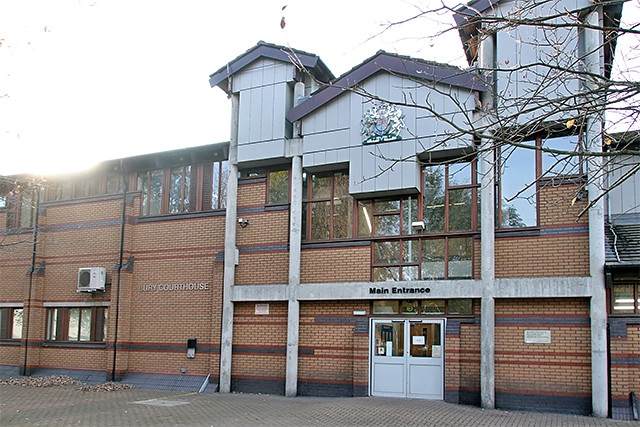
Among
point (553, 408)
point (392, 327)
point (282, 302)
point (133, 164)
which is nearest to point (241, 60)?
point (133, 164)

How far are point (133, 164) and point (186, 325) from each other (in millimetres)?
5221

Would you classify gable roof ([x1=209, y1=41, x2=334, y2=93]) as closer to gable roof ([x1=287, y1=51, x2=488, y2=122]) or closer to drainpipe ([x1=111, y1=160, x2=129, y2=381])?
gable roof ([x1=287, y1=51, x2=488, y2=122])

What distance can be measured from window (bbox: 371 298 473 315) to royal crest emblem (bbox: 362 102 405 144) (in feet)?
12.4

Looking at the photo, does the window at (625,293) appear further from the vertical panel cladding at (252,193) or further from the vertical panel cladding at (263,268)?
the vertical panel cladding at (252,193)

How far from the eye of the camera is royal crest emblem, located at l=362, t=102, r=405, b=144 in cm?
1452

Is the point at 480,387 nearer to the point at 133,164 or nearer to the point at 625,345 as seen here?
the point at 625,345

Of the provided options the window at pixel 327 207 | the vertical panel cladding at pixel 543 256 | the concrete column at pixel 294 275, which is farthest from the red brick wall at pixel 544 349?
the concrete column at pixel 294 275

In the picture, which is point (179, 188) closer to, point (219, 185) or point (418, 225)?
point (219, 185)

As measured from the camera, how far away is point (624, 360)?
468 inches

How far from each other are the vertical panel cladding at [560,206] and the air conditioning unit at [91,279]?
12.3 meters

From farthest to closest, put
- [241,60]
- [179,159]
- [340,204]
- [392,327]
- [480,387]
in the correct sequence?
[179,159] → [241,60] → [340,204] → [392,327] → [480,387]

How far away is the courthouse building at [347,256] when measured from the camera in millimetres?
12594

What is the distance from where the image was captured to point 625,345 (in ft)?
39.1

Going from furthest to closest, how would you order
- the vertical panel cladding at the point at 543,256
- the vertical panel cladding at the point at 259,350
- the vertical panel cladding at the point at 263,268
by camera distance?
the vertical panel cladding at the point at 263,268, the vertical panel cladding at the point at 259,350, the vertical panel cladding at the point at 543,256
